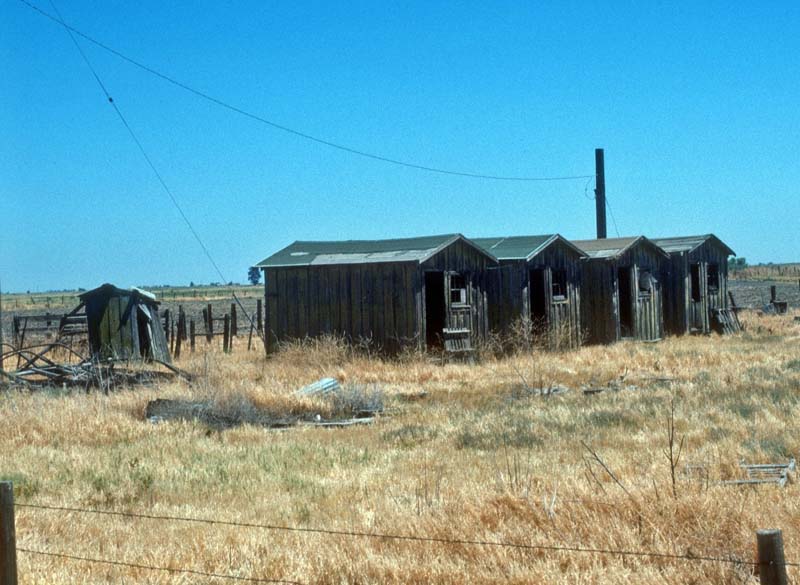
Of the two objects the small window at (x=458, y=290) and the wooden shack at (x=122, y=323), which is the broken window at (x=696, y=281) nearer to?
the small window at (x=458, y=290)

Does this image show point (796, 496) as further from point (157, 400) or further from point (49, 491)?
point (157, 400)

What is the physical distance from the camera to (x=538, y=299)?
2725 cm

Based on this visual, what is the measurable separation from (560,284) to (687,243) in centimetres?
759

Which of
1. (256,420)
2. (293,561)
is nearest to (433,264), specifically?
(256,420)

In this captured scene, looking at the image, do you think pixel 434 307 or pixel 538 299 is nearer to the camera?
pixel 434 307

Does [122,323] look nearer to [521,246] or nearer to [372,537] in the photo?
[521,246]

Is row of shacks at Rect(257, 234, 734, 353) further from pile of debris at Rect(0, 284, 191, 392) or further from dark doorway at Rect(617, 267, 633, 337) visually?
pile of debris at Rect(0, 284, 191, 392)

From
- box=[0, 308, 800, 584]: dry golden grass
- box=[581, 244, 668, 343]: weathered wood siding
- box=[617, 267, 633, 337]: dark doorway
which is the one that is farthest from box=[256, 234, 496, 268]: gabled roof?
box=[617, 267, 633, 337]: dark doorway

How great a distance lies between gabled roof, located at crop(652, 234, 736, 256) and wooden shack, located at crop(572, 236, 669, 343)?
37.1 inches

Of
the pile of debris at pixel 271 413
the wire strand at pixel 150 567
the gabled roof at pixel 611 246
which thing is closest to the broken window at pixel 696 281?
the gabled roof at pixel 611 246

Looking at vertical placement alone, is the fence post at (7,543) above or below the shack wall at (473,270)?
below

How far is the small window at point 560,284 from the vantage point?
26.5 metres

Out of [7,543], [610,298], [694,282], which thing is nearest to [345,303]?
[610,298]

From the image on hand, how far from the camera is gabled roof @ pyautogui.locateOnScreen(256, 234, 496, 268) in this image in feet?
74.1
